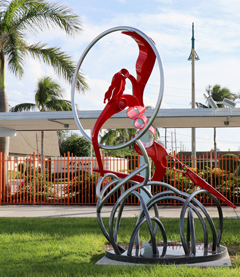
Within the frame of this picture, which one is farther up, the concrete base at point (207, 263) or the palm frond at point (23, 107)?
the palm frond at point (23, 107)

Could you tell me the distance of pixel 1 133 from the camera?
14.8 m

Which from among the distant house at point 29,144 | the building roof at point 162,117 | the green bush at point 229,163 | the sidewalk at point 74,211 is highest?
the building roof at point 162,117

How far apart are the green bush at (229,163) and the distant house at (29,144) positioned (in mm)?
19970

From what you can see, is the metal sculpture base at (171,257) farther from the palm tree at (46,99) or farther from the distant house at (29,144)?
the distant house at (29,144)

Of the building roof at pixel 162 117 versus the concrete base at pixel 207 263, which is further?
the building roof at pixel 162 117

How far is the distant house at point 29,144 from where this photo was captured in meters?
34.9

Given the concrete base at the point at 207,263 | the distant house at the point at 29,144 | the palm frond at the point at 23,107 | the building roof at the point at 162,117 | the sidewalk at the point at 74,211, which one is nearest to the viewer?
the concrete base at the point at 207,263

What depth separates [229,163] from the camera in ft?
41.8

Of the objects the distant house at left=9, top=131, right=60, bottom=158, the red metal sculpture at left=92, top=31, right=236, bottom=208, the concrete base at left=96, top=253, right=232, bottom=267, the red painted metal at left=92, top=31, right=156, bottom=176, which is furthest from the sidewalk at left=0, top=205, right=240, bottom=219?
the distant house at left=9, top=131, right=60, bottom=158

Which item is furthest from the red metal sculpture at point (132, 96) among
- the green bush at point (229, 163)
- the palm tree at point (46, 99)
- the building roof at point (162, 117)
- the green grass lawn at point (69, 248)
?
the palm tree at point (46, 99)

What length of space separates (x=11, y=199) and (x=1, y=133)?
8.98 feet

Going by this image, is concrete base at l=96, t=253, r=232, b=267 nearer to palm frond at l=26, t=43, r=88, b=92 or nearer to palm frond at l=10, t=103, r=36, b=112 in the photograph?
palm frond at l=26, t=43, r=88, b=92

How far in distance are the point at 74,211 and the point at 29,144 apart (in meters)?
27.5

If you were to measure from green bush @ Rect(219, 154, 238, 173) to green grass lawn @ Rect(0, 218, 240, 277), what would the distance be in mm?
3591
